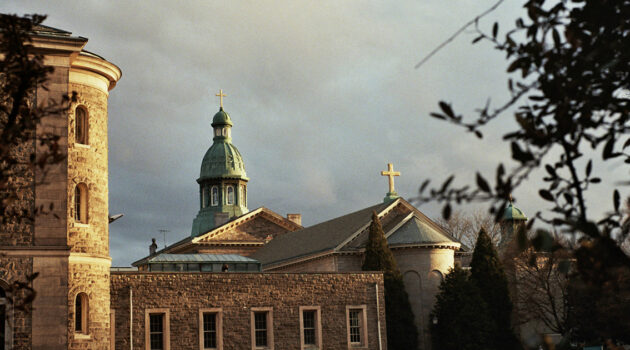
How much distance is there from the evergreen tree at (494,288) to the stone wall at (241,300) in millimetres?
7165

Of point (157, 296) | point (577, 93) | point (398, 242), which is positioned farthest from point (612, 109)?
point (398, 242)

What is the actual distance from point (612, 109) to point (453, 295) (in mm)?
35814

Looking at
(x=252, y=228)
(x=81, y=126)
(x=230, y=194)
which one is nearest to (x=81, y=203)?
(x=81, y=126)

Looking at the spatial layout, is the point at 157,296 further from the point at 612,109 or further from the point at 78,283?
the point at 612,109

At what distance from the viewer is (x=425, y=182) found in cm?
504

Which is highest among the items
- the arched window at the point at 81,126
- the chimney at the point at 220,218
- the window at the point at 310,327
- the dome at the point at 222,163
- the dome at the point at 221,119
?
the dome at the point at 221,119

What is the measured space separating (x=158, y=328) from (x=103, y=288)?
4884mm

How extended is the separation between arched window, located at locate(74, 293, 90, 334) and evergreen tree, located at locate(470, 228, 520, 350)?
19666mm

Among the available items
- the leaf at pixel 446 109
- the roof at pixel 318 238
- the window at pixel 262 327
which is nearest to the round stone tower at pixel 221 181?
the roof at pixel 318 238

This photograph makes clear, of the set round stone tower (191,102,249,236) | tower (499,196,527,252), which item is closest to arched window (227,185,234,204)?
round stone tower (191,102,249,236)

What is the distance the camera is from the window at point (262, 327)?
3550 centimetres

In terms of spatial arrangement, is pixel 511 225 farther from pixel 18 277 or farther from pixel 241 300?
pixel 18 277

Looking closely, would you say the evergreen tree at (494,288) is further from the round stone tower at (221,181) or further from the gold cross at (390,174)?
the round stone tower at (221,181)

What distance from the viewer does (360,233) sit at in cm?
4634
